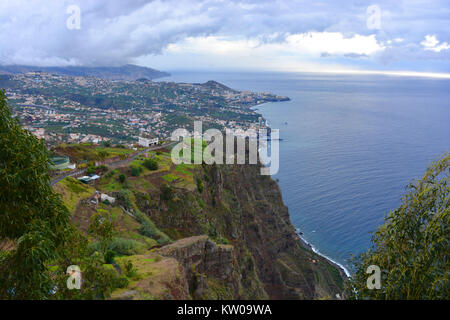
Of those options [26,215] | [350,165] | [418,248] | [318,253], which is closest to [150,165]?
[26,215]

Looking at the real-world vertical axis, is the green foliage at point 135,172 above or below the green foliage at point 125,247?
above

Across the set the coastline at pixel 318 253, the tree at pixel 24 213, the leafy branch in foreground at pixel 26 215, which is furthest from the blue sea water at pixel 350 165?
the tree at pixel 24 213

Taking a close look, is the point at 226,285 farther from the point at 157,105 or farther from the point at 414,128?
the point at 157,105

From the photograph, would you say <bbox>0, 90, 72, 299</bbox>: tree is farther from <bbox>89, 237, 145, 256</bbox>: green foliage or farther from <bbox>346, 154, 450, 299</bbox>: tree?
<bbox>89, 237, 145, 256</bbox>: green foliage

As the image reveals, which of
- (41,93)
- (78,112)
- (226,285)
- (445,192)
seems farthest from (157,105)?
(445,192)

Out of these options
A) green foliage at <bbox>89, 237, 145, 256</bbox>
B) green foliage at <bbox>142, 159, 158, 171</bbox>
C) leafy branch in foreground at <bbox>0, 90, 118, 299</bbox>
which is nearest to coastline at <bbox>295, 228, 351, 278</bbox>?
green foliage at <bbox>142, 159, 158, 171</bbox>

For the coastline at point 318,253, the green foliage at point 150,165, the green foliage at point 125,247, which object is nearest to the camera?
the green foliage at point 125,247

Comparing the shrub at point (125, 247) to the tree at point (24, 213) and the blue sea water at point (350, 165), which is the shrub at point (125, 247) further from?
the blue sea water at point (350, 165)
